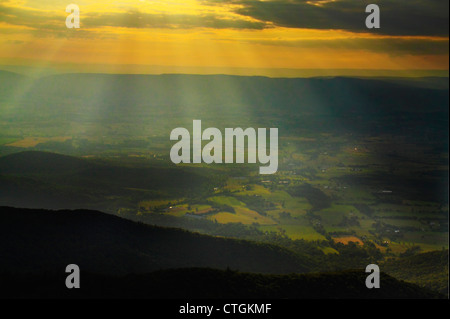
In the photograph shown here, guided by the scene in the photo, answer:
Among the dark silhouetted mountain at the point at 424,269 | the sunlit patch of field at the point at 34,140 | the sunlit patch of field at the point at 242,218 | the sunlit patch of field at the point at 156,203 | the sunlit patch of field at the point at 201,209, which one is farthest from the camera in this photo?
the sunlit patch of field at the point at 34,140

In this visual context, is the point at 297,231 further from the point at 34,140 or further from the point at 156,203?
the point at 34,140

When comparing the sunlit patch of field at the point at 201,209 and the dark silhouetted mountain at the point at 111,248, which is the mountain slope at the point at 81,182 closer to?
the sunlit patch of field at the point at 201,209

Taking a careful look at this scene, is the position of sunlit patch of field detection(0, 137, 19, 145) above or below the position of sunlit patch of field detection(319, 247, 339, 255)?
above

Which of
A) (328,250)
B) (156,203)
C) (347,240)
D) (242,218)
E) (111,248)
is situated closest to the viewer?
(111,248)

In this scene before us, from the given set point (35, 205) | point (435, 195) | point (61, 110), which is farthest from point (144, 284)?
point (61, 110)

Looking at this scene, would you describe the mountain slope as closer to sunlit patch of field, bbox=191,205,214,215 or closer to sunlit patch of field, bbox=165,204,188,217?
sunlit patch of field, bbox=165,204,188,217

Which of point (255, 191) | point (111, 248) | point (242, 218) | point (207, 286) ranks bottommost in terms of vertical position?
point (207, 286)

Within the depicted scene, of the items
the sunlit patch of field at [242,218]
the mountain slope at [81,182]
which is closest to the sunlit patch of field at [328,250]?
the sunlit patch of field at [242,218]

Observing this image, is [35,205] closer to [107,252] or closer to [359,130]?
[107,252]

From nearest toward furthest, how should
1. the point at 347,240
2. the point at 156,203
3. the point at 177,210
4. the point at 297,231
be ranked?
the point at 347,240 → the point at 297,231 → the point at 177,210 → the point at 156,203

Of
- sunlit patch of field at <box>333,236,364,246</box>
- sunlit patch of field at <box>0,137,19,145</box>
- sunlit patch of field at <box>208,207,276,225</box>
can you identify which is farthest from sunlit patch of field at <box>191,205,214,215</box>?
sunlit patch of field at <box>0,137,19,145</box>

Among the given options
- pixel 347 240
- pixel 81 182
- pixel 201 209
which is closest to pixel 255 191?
pixel 201 209
